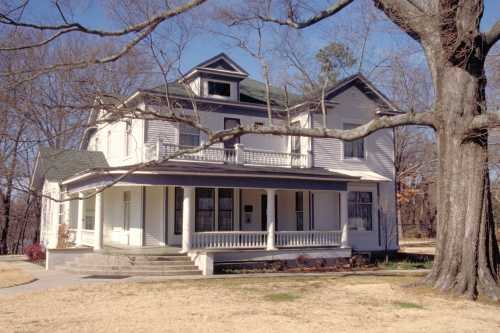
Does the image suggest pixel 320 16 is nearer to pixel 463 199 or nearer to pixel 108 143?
pixel 463 199

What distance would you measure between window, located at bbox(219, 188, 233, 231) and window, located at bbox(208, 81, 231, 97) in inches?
170

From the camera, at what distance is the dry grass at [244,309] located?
30.1 feet

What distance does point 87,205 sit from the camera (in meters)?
25.5

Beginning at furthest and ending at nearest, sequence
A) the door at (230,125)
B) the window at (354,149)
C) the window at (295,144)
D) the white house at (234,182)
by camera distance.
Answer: the window at (354,149)
the window at (295,144)
the door at (230,125)
the white house at (234,182)

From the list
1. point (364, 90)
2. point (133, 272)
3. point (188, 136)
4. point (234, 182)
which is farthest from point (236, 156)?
point (364, 90)

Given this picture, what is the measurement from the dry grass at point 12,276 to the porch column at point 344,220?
39.6ft

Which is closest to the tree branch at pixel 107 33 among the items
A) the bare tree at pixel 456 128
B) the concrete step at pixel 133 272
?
the bare tree at pixel 456 128

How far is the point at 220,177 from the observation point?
19203 millimetres

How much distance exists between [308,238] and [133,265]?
7.42 metres

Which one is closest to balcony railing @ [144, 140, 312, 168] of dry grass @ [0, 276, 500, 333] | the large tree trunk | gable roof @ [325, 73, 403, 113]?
gable roof @ [325, 73, 403, 113]

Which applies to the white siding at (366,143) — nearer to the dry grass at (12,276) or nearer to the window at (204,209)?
the window at (204,209)

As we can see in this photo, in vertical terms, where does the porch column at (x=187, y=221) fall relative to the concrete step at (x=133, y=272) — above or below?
above

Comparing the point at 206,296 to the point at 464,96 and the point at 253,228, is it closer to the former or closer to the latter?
the point at 464,96

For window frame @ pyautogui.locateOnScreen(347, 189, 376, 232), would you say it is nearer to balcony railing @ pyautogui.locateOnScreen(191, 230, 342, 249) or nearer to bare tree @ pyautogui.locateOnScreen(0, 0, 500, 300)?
balcony railing @ pyautogui.locateOnScreen(191, 230, 342, 249)
